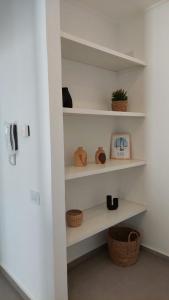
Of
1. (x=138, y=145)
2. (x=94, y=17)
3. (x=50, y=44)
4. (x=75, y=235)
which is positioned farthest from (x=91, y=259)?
(x=94, y=17)

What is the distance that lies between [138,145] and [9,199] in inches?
55.8

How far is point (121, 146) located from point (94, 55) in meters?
0.99

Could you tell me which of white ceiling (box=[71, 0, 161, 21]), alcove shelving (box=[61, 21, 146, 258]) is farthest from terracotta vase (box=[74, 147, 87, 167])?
white ceiling (box=[71, 0, 161, 21])

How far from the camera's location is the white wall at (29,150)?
1557 mm

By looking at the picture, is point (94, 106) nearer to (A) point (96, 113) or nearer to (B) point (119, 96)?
(B) point (119, 96)

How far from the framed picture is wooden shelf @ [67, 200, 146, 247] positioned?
543 millimetres

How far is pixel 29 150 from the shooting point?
1.74 metres

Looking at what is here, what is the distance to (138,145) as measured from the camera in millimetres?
2535

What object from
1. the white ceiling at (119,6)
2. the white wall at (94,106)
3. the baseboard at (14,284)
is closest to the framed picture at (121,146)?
the white wall at (94,106)

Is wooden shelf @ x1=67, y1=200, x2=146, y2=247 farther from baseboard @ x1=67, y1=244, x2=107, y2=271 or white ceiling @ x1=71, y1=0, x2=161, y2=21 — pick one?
white ceiling @ x1=71, y1=0, x2=161, y2=21

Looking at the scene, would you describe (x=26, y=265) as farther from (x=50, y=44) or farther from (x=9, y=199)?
(x=50, y=44)

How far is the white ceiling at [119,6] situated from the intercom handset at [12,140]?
1323 mm

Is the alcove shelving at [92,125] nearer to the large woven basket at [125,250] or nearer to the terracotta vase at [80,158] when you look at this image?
the terracotta vase at [80,158]

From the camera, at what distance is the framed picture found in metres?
2.55
